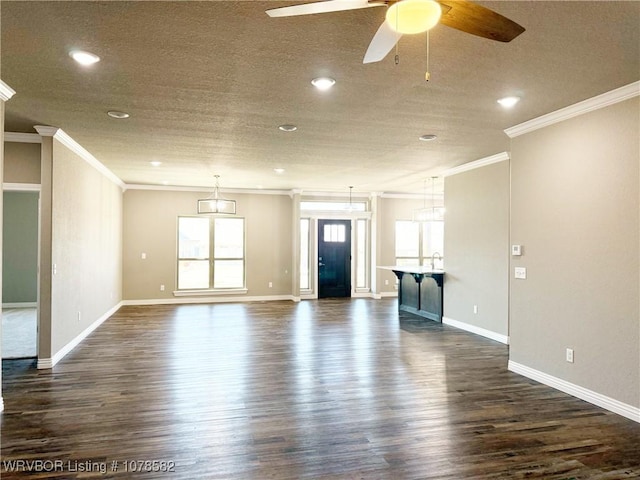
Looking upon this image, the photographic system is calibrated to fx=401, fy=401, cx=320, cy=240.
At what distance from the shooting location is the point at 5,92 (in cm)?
323

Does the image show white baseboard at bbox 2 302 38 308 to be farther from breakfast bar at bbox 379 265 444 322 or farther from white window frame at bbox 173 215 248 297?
breakfast bar at bbox 379 265 444 322

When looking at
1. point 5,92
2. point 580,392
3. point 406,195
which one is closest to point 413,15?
point 5,92

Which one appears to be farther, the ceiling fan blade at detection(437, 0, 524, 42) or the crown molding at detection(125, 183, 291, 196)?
the crown molding at detection(125, 183, 291, 196)

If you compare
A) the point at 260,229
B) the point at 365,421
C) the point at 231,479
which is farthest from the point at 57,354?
the point at 260,229

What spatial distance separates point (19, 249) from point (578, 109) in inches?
403

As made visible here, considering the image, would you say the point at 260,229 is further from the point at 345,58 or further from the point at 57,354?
the point at 345,58

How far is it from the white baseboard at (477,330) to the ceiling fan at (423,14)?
4.76m

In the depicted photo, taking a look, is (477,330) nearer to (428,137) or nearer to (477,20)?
(428,137)

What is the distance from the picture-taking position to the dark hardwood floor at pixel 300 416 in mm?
2504

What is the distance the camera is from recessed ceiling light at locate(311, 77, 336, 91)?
3.05 meters

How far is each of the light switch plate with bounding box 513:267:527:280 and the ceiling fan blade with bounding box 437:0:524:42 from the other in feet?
9.67

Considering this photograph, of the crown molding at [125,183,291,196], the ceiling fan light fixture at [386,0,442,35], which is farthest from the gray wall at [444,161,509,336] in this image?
the ceiling fan light fixture at [386,0,442,35]

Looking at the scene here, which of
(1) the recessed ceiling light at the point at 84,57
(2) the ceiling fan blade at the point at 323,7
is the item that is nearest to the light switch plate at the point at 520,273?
(2) the ceiling fan blade at the point at 323,7

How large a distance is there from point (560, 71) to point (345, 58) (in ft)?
5.19
